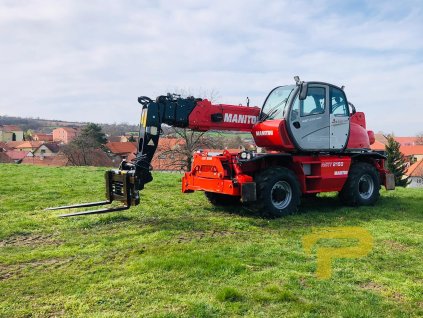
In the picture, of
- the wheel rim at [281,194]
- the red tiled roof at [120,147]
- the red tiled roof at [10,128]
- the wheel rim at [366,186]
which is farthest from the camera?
the red tiled roof at [10,128]

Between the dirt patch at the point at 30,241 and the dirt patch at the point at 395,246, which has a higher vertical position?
the dirt patch at the point at 30,241

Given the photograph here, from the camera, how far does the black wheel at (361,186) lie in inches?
391

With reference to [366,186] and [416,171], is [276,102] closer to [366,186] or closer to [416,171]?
[366,186]

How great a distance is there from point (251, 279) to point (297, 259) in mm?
1070

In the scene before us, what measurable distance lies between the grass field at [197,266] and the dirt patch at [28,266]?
0.08 ft

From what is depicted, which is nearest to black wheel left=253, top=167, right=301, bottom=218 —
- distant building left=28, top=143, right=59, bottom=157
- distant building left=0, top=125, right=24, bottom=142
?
distant building left=28, top=143, right=59, bottom=157

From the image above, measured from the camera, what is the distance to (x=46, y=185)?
12516mm

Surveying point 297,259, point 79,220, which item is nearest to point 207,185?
point 79,220

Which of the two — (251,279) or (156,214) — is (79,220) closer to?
(156,214)

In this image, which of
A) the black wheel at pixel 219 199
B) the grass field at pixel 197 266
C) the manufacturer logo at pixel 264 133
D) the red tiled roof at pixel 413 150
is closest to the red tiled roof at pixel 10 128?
the red tiled roof at pixel 413 150

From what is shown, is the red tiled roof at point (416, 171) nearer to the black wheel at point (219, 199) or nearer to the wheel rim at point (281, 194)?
the black wheel at point (219, 199)

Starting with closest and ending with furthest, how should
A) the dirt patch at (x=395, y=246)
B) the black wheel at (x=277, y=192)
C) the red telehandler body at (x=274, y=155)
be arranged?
the dirt patch at (x=395, y=246) → the red telehandler body at (x=274, y=155) → the black wheel at (x=277, y=192)

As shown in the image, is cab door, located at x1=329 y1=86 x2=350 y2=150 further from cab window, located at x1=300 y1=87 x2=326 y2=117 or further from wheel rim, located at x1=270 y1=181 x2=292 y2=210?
wheel rim, located at x1=270 y1=181 x2=292 y2=210

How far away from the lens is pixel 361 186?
404 inches
